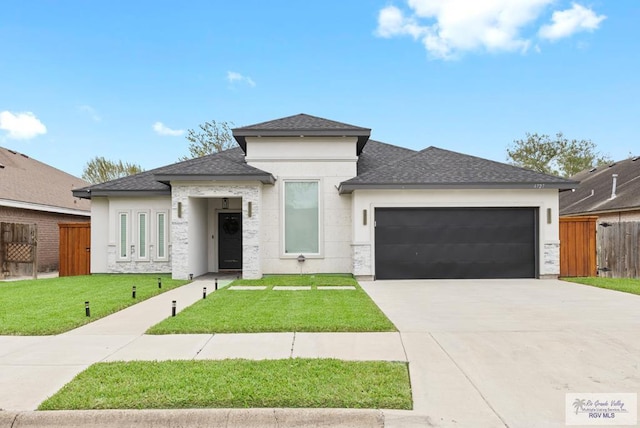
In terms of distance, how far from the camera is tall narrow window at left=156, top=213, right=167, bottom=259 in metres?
14.8

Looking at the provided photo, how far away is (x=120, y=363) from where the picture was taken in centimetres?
485

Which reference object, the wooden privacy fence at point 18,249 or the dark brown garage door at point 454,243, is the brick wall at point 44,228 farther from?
the dark brown garage door at point 454,243

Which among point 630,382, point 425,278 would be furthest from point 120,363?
point 425,278

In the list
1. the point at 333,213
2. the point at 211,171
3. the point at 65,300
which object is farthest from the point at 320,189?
the point at 65,300

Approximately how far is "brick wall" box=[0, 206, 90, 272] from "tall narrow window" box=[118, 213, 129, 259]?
16.1 ft

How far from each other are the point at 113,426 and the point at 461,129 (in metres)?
29.5

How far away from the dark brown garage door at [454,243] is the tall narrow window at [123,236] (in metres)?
8.95

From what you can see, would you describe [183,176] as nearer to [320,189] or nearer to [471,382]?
[320,189]

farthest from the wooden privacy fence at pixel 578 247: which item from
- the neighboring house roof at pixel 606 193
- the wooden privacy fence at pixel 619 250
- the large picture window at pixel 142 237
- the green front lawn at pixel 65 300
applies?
the large picture window at pixel 142 237

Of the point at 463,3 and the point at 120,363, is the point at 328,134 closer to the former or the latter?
the point at 463,3

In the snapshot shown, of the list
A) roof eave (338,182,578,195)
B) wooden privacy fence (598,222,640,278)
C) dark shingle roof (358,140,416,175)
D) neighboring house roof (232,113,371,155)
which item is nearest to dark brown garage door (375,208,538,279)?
roof eave (338,182,578,195)

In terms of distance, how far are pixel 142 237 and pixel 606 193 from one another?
22.1 metres

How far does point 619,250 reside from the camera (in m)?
14.4

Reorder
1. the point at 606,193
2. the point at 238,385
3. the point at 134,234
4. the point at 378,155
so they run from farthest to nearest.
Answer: the point at 606,193 < the point at 378,155 < the point at 134,234 < the point at 238,385
